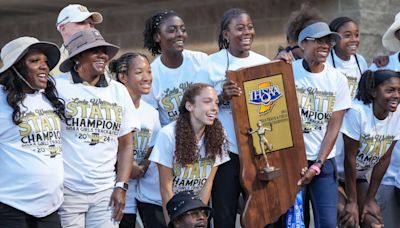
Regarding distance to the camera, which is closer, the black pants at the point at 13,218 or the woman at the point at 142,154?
the black pants at the point at 13,218

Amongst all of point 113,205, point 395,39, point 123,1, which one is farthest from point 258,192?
point 123,1

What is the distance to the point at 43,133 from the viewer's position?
4828 millimetres

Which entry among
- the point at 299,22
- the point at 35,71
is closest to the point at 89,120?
the point at 35,71

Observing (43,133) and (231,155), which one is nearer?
(43,133)

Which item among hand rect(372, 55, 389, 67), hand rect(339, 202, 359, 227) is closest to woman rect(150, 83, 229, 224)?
hand rect(339, 202, 359, 227)

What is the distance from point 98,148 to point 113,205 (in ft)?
1.25

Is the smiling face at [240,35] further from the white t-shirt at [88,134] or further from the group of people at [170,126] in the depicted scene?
the white t-shirt at [88,134]

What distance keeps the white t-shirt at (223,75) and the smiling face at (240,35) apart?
0.17ft

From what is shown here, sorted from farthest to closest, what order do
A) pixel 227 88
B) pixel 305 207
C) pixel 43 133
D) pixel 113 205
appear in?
pixel 305 207
pixel 227 88
pixel 113 205
pixel 43 133

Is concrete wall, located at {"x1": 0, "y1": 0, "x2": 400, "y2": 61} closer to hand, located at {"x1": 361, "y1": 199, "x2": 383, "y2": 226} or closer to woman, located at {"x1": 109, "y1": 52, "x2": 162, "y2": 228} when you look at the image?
hand, located at {"x1": 361, "y1": 199, "x2": 383, "y2": 226}

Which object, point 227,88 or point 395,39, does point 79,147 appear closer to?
point 227,88

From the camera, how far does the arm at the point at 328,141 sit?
584cm

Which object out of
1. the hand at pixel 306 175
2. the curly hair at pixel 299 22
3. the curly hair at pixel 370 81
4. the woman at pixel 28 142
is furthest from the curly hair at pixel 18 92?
the curly hair at pixel 370 81

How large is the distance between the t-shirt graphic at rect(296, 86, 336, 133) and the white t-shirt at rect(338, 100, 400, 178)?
0.36 meters
